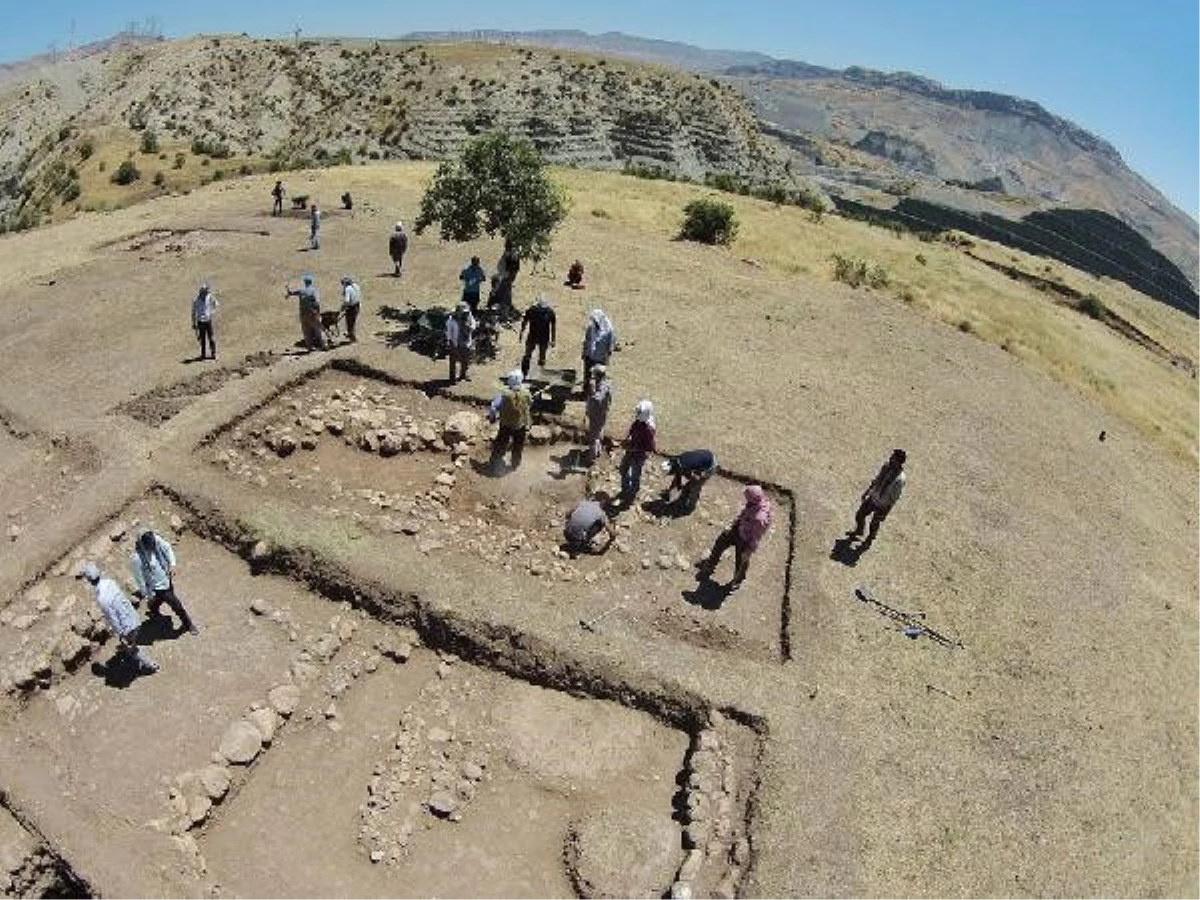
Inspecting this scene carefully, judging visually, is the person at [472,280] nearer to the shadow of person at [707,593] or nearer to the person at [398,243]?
the person at [398,243]

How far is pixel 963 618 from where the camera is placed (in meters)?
15.6

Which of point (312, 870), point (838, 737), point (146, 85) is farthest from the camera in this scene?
point (146, 85)

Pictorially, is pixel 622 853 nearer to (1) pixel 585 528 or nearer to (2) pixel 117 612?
(1) pixel 585 528

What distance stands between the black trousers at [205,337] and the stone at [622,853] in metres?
14.9

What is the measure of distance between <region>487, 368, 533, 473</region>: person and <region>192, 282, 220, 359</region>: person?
8040mm

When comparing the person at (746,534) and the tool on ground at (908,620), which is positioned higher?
the person at (746,534)

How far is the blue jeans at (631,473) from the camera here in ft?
53.9

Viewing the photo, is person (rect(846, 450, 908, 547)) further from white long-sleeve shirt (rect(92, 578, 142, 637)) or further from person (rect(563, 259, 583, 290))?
person (rect(563, 259, 583, 290))

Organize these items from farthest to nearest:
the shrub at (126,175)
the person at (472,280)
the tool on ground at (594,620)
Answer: the shrub at (126,175), the person at (472,280), the tool on ground at (594,620)

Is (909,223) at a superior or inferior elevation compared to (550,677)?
inferior

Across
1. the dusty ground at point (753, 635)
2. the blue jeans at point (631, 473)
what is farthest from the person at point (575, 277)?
the blue jeans at point (631, 473)

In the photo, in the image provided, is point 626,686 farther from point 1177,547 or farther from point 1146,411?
point 1146,411

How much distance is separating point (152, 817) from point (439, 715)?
3.69 m

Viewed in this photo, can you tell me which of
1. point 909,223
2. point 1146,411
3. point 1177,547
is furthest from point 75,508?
point 909,223
